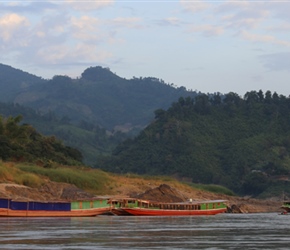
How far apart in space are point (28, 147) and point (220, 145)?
75.3 meters

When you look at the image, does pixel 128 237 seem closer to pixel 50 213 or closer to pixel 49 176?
pixel 50 213

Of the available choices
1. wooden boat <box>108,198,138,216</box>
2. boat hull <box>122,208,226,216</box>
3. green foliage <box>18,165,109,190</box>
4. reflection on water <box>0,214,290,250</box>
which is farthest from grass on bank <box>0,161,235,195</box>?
reflection on water <box>0,214,290,250</box>

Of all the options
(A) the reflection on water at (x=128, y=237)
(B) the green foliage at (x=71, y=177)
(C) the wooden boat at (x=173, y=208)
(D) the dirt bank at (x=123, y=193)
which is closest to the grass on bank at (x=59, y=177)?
(B) the green foliage at (x=71, y=177)

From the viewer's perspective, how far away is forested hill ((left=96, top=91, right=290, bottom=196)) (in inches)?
5994

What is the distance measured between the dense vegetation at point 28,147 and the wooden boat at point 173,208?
20.0 m

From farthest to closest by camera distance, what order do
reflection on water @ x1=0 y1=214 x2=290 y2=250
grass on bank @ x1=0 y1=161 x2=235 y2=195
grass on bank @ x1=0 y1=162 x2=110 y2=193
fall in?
→ grass on bank @ x1=0 y1=161 x2=235 y2=195 < grass on bank @ x1=0 y1=162 x2=110 y2=193 < reflection on water @ x1=0 y1=214 x2=290 y2=250

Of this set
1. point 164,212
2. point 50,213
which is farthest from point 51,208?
point 164,212

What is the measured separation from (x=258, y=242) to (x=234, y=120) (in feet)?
460

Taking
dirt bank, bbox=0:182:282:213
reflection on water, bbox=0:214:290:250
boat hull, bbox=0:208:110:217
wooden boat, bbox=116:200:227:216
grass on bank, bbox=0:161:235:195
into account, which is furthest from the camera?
grass on bank, bbox=0:161:235:195

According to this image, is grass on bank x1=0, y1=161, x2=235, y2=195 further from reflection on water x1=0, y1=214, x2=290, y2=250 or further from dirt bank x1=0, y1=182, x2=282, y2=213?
reflection on water x1=0, y1=214, x2=290, y2=250

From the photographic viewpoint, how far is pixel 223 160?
16188cm

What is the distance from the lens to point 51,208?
2334 inches

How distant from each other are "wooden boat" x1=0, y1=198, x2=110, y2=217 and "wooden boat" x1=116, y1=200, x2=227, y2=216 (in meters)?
4.47

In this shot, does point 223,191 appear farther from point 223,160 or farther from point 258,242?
point 258,242
